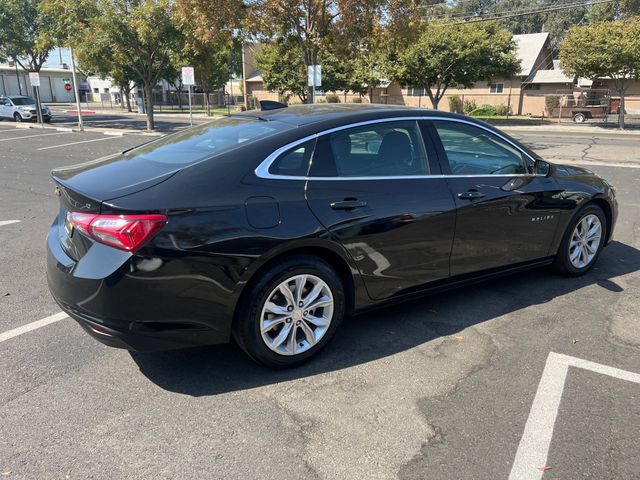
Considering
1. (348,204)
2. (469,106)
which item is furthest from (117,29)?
(469,106)

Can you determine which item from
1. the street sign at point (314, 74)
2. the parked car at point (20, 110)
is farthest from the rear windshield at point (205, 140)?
the parked car at point (20, 110)

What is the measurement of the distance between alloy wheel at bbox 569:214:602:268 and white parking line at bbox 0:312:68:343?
14.8 feet

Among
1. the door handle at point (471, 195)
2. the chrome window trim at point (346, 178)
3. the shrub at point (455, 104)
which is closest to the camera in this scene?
the chrome window trim at point (346, 178)

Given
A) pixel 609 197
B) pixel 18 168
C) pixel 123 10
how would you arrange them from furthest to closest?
pixel 123 10 < pixel 18 168 < pixel 609 197

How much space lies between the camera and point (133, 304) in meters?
2.77

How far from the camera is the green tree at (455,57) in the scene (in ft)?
102

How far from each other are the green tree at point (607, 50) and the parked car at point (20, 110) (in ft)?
96.6

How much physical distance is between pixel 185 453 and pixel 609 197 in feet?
14.9

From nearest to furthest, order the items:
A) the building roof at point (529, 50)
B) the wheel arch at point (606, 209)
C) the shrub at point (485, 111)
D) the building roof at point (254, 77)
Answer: the wheel arch at point (606, 209), the shrub at point (485, 111), the building roof at point (529, 50), the building roof at point (254, 77)

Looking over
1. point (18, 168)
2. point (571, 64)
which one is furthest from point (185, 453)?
point (571, 64)

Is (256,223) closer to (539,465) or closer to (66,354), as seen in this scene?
(66,354)

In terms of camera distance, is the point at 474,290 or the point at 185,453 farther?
the point at 474,290

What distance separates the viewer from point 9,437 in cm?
266

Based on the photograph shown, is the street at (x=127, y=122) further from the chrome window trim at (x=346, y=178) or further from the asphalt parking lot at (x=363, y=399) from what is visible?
the asphalt parking lot at (x=363, y=399)
